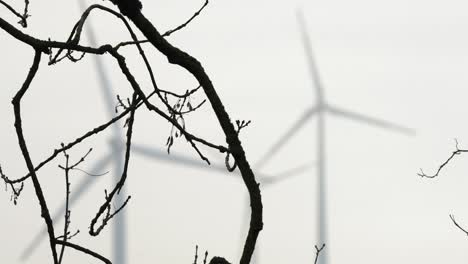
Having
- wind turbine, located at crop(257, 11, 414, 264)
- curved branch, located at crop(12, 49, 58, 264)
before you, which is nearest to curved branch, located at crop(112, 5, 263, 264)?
curved branch, located at crop(12, 49, 58, 264)

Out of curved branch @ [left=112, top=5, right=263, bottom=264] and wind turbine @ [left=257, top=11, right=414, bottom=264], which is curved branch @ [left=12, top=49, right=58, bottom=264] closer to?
curved branch @ [left=112, top=5, right=263, bottom=264]

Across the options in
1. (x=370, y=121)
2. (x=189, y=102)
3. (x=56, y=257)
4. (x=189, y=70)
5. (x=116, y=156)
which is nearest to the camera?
(x=56, y=257)

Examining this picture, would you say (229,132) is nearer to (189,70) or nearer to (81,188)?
(189,70)

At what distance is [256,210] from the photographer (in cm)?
404

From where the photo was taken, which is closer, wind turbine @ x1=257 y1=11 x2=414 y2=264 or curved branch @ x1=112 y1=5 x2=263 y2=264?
curved branch @ x1=112 y1=5 x2=263 y2=264

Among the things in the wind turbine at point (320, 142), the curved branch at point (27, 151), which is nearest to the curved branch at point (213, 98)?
the curved branch at point (27, 151)

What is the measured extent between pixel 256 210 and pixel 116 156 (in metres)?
13.2

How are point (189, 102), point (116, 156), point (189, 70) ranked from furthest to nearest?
1. point (116, 156)
2. point (189, 102)
3. point (189, 70)

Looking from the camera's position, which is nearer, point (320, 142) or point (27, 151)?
point (27, 151)

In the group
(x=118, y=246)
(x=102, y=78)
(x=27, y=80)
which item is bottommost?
(x=27, y=80)

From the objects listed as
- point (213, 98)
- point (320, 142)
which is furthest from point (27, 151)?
point (320, 142)

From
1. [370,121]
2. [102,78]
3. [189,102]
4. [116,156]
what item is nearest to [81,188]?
[116,156]

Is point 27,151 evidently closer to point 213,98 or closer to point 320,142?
point 213,98

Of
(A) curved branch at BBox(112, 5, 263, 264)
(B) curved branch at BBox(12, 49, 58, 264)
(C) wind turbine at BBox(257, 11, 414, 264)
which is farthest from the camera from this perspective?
(C) wind turbine at BBox(257, 11, 414, 264)
